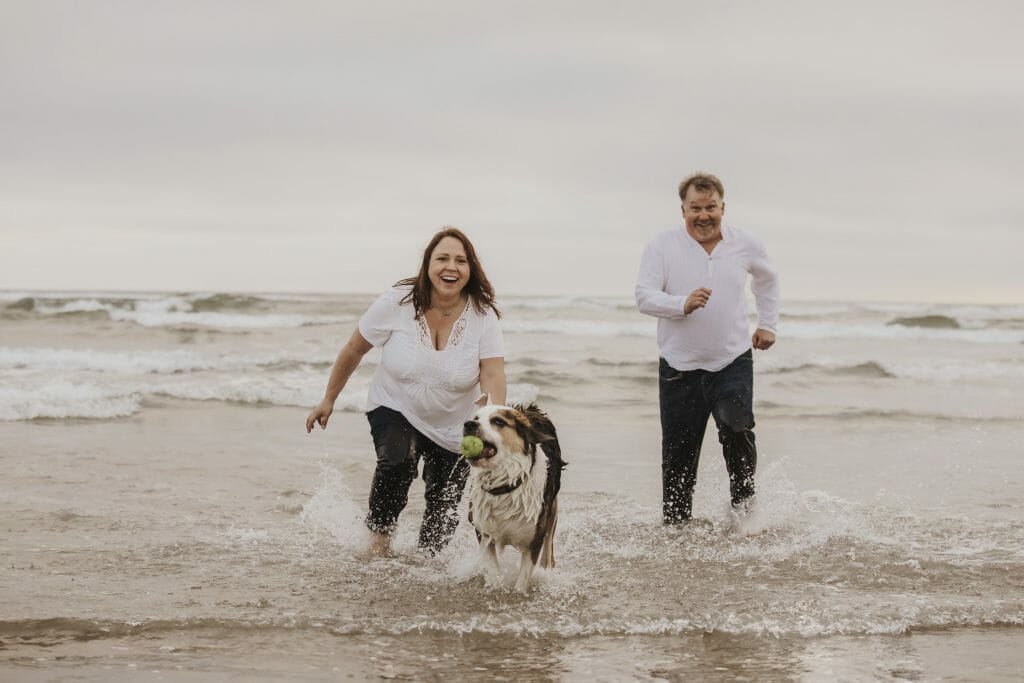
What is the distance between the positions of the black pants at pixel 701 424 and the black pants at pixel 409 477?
4.80ft

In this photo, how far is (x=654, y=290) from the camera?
6.25 meters

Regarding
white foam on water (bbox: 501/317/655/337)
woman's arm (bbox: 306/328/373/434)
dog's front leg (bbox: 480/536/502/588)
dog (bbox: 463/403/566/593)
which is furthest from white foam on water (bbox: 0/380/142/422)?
white foam on water (bbox: 501/317/655/337)

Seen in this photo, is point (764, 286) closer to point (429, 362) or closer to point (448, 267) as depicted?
point (448, 267)

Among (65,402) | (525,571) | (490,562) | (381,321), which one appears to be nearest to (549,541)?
(525,571)

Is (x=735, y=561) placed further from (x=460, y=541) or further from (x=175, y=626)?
(x=175, y=626)

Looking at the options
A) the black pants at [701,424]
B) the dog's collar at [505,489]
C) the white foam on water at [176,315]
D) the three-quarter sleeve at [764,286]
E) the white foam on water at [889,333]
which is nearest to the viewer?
the dog's collar at [505,489]

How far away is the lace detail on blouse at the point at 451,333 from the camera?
550cm

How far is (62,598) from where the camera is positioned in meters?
4.95

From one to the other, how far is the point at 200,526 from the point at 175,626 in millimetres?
2241

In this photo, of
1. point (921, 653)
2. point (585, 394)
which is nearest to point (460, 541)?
point (921, 653)

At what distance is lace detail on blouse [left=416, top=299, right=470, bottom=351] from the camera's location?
5500 millimetres

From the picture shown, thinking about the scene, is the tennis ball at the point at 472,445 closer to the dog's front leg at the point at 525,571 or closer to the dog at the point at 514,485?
the dog at the point at 514,485

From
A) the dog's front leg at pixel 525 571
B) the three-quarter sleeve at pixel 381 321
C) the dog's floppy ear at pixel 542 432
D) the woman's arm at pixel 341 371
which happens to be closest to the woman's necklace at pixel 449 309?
the three-quarter sleeve at pixel 381 321

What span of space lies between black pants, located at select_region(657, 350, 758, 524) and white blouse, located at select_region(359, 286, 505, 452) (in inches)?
58.3
